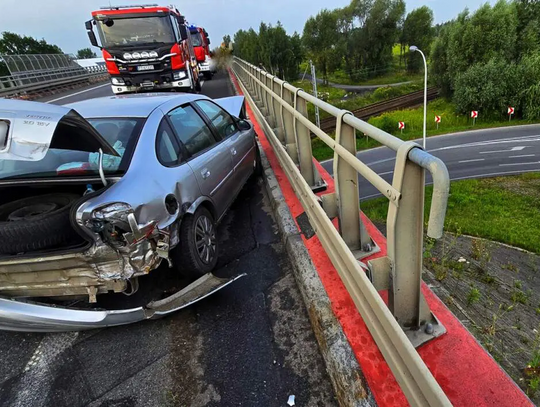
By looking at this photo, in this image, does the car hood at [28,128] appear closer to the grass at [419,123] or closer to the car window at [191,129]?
the car window at [191,129]

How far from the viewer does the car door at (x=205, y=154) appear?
3.30 metres

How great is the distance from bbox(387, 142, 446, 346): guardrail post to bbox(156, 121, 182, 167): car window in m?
2.02

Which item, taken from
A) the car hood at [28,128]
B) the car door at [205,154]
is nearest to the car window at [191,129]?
the car door at [205,154]

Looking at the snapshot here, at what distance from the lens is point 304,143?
372cm

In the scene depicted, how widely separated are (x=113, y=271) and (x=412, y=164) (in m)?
2.03

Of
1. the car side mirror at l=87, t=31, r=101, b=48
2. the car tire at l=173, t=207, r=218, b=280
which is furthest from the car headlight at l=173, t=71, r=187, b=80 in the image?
the car tire at l=173, t=207, r=218, b=280

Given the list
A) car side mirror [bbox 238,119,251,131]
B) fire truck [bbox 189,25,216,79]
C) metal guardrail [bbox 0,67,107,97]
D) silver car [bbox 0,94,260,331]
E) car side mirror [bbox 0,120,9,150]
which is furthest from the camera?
fire truck [bbox 189,25,216,79]

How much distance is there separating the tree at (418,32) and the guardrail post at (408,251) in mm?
68164

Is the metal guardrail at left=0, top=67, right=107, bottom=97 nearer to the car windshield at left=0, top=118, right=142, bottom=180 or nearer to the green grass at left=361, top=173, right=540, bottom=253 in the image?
the car windshield at left=0, top=118, right=142, bottom=180

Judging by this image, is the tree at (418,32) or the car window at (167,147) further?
the tree at (418,32)

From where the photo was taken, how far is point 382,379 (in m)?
1.85

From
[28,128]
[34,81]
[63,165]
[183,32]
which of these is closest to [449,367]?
[28,128]

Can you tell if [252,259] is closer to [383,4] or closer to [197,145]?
[197,145]

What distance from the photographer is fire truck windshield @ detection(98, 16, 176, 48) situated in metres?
10.7
